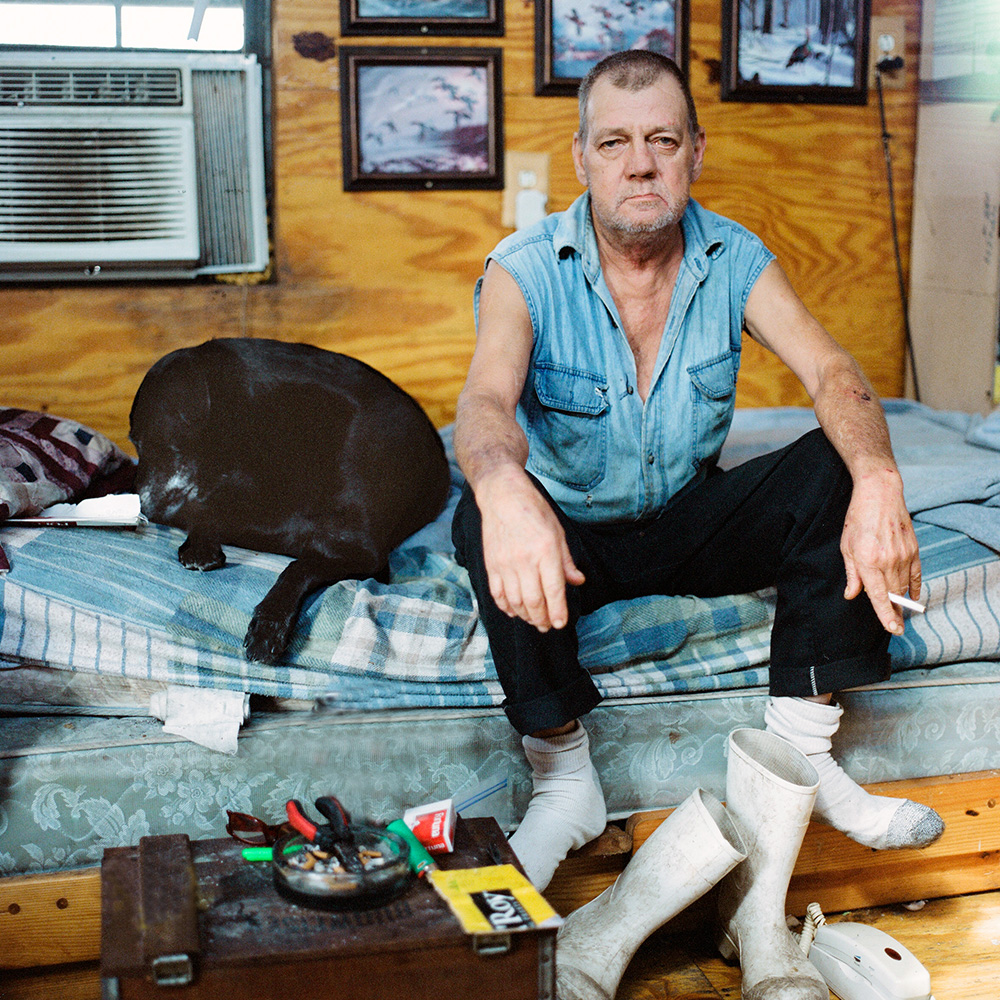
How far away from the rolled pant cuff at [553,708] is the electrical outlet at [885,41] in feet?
7.07

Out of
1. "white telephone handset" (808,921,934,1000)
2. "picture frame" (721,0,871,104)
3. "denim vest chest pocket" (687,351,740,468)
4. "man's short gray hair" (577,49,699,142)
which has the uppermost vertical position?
"picture frame" (721,0,871,104)

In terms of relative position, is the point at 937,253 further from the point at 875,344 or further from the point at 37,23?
the point at 37,23

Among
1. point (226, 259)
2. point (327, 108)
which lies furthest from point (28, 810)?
point (327, 108)

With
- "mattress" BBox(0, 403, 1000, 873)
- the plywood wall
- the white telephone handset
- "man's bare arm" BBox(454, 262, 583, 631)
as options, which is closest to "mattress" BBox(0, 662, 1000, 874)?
"mattress" BBox(0, 403, 1000, 873)

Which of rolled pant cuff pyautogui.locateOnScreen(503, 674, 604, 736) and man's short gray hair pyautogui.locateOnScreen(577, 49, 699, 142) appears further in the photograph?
man's short gray hair pyautogui.locateOnScreen(577, 49, 699, 142)

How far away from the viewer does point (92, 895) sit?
1255 mm

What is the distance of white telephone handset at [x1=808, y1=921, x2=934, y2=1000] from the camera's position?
3.97 feet

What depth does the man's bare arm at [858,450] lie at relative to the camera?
1.23 m

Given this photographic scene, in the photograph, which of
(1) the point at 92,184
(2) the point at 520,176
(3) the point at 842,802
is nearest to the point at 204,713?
(3) the point at 842,802

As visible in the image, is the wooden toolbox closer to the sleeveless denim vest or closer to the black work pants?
the black work pants

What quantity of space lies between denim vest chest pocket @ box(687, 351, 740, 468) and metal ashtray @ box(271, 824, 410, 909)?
83 cm

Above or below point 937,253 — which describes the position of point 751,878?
below

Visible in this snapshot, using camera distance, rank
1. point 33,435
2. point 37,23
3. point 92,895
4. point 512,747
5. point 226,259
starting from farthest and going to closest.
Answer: point 226,259 < point 37,23 < point 33,435 < point 512,747 < point 92,895

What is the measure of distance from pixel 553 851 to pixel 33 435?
1082 millimetres
